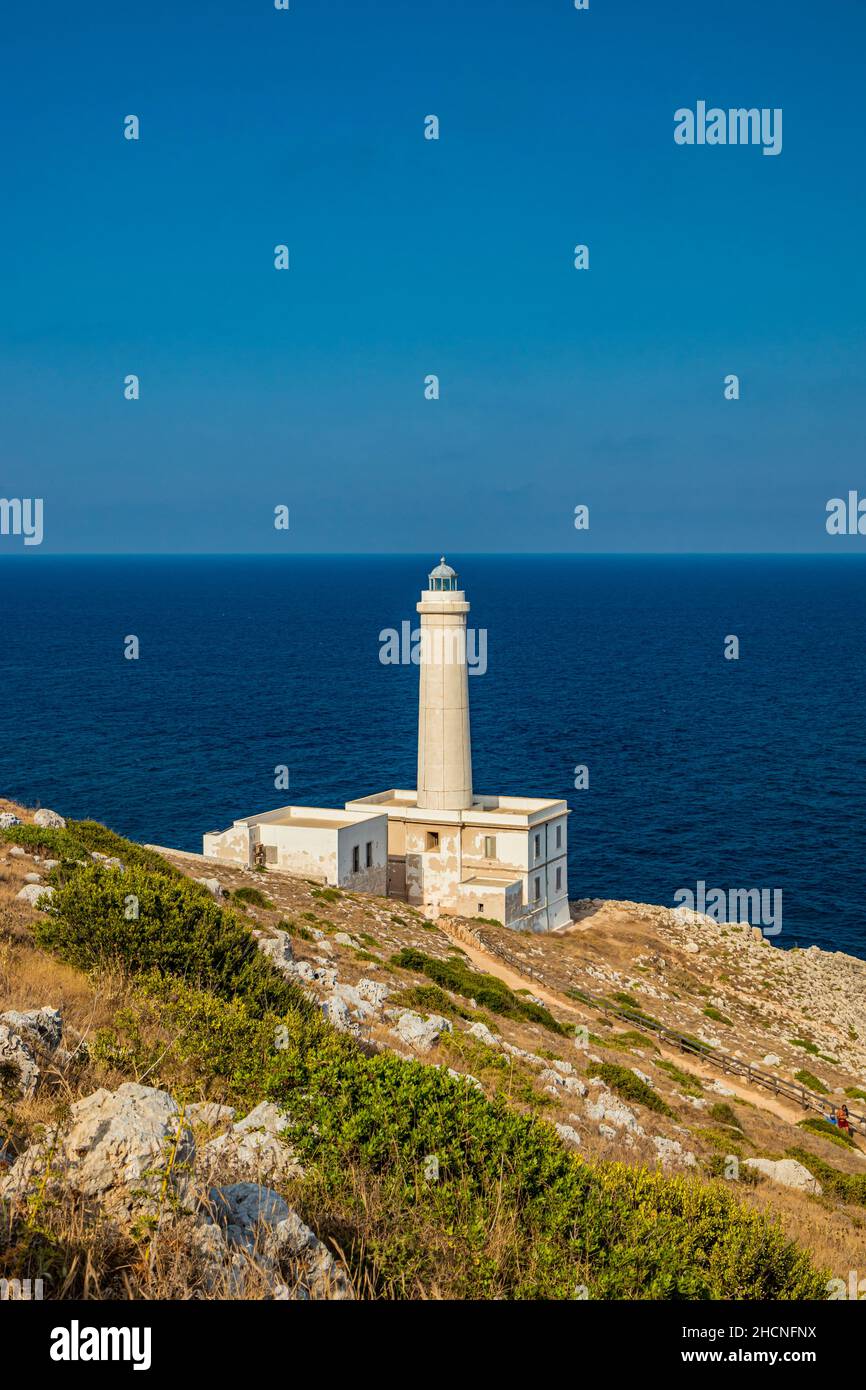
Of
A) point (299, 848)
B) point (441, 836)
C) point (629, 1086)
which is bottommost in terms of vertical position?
point (629, 1086)

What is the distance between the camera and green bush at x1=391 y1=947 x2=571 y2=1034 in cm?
3039

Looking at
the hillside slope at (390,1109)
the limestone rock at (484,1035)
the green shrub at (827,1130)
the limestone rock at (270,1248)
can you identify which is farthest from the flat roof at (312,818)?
the limestone rock at (270,1248)

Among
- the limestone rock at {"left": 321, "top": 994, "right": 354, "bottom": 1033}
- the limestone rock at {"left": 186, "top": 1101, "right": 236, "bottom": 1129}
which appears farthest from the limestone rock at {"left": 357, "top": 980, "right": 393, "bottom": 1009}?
the limestone rock at {"left": 186, "top": 1101, "right": 236, "bottom": 1129}

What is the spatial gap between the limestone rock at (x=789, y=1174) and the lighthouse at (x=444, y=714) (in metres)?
28.2

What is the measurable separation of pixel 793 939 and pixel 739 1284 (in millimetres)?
48355

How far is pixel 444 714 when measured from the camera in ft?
162

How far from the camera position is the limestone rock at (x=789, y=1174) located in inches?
843

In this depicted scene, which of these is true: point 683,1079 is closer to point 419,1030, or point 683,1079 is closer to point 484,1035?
point 484,1035

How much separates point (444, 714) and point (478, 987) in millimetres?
19570

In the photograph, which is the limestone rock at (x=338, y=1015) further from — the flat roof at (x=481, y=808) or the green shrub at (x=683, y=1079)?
the flat roof at (x=481, y=808)

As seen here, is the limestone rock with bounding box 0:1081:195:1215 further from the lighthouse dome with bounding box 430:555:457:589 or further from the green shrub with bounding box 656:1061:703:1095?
the lighthouse dome with bounding box 430:555:457:589

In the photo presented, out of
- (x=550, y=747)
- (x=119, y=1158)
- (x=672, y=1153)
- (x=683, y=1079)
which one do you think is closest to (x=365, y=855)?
(x=683, y=1079)

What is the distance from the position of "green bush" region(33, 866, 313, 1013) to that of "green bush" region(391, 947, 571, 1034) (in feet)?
37.8

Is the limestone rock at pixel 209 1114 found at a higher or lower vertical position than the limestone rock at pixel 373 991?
higher
